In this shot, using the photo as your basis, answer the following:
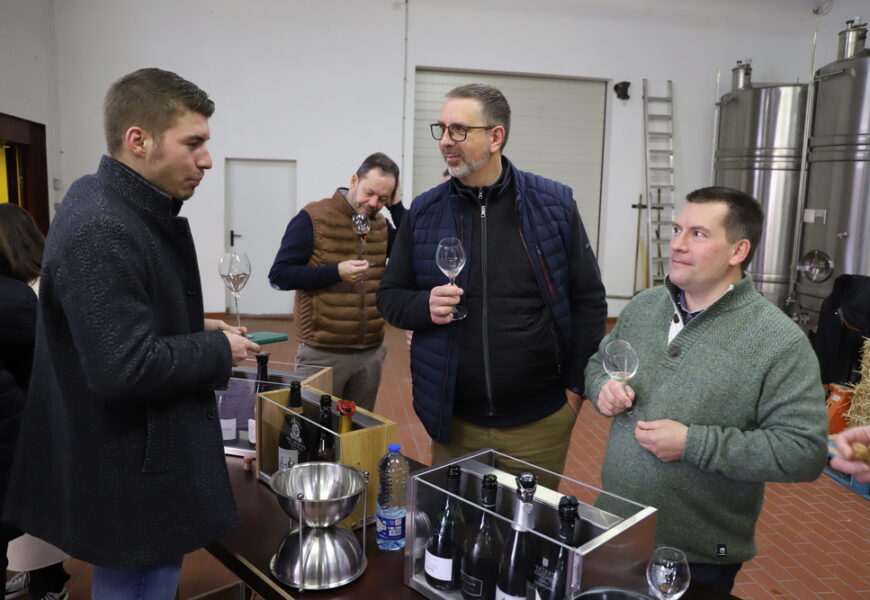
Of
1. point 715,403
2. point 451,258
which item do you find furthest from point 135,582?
point 715,403

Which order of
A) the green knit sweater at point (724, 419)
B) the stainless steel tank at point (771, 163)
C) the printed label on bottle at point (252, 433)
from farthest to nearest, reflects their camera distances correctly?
the stainless steel tank at point (771, 163)
the printed label on bottle at point (252, 433)
the green knit sweater at point (724, 419)

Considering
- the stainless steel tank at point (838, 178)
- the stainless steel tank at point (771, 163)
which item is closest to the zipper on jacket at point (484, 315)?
the stainless steel tank at point (838, 178)

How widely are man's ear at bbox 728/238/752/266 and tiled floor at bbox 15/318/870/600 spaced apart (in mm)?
1854

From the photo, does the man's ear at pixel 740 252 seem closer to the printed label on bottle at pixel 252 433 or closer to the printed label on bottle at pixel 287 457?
the printed label on bottle at pixel 287 457

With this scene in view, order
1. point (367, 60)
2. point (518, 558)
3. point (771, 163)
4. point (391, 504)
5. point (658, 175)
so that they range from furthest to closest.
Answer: point (658, 175) → point (367, 60) → point (771, 163) → point (391, 504) → point (518, 558)

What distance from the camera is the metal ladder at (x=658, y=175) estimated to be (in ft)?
28.3

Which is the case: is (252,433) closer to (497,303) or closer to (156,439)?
(156,439)

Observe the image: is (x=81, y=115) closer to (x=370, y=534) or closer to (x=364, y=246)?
(x=364, y=246)

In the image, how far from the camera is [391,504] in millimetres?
1564

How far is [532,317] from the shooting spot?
217 cm

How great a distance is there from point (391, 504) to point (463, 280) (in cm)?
85

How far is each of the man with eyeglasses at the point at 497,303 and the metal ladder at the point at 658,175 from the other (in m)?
6.74

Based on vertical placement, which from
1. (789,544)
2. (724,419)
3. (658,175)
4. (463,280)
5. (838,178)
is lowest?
(789,544)

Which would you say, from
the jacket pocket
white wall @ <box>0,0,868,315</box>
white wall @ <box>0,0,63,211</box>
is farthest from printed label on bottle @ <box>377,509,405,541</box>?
white wall @ <box>0,0,868,315</box>
